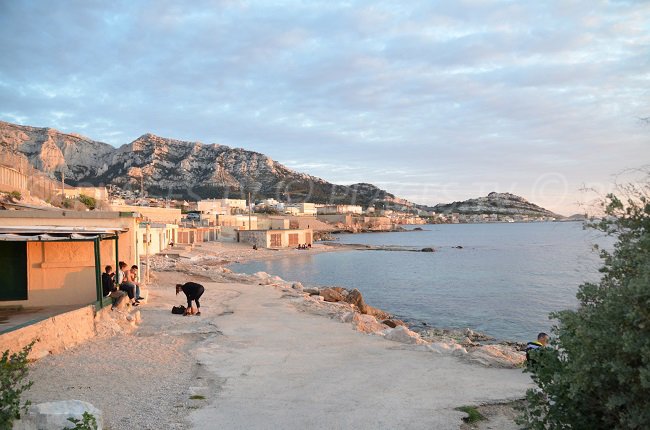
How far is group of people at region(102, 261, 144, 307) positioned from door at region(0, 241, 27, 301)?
2108 millimetres

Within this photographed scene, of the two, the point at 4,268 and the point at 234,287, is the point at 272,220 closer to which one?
the point at 234,287

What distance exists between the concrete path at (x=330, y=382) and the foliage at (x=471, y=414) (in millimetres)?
130

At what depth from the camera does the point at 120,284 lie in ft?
47.3

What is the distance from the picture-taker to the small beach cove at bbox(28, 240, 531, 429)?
673cm

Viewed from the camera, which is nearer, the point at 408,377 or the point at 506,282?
the point at 408,377

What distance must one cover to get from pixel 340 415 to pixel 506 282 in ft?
121

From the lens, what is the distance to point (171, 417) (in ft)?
21.8

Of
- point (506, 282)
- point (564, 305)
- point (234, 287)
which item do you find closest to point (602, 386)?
point (234, 287)

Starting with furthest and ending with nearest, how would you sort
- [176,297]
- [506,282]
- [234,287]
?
[506,282]
[234,287]
[176,297]

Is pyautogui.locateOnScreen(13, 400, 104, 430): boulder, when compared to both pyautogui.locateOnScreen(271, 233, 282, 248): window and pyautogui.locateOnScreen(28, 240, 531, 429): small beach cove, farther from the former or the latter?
pyautogui.locateOnScreen(271, 233, 282, 248): window

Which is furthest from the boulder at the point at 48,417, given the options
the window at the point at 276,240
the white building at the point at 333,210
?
the white building at the point at 333,210

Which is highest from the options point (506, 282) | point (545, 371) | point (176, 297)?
point (545, 371)

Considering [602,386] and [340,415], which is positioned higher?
[602,386]

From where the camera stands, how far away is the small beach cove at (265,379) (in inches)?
265
